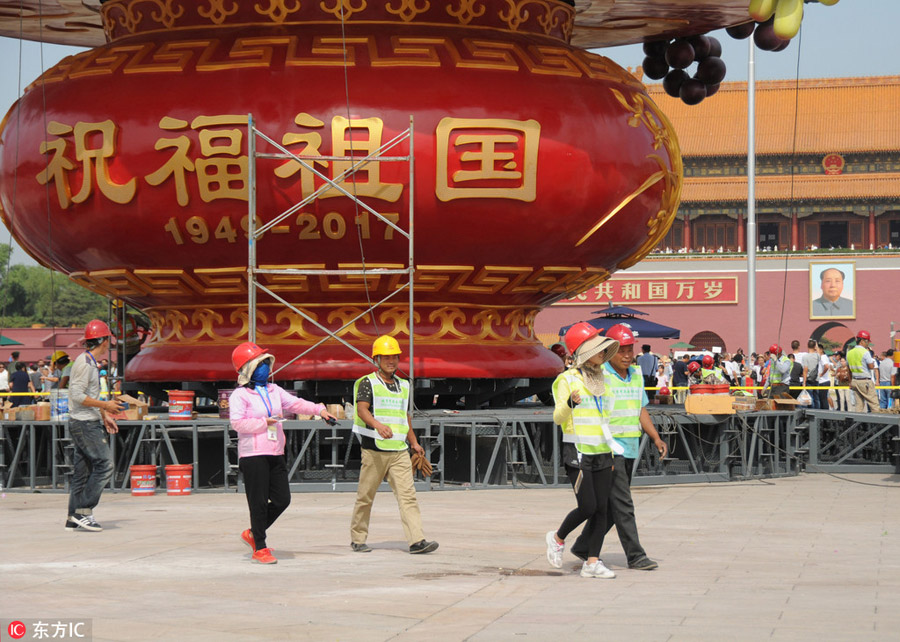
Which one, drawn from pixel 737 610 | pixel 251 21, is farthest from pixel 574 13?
pixel 737 610

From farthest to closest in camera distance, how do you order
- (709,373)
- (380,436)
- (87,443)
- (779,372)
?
(779,372) < (709,373) < (87,443) < (380,436)

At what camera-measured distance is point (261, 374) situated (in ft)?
33.9

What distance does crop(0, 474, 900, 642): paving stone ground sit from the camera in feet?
24.7

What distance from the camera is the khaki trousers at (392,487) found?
10398 millimetres

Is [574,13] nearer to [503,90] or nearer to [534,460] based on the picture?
[503,90]

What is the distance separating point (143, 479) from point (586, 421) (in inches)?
273

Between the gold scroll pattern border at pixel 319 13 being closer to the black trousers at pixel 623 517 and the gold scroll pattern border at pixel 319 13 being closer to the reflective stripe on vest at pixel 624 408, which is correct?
the reflective stripe on vest at pixel 624 408

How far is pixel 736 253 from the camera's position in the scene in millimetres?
56875

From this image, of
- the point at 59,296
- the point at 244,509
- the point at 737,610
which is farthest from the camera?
the point at 59,296

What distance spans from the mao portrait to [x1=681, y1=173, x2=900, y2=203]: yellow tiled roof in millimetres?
4085

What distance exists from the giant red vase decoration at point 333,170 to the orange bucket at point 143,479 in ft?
6.73

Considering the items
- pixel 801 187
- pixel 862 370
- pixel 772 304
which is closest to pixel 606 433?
pixel 862 370

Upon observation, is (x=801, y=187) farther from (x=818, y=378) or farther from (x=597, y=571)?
(x=597, y=571)

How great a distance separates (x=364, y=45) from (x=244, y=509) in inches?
228
